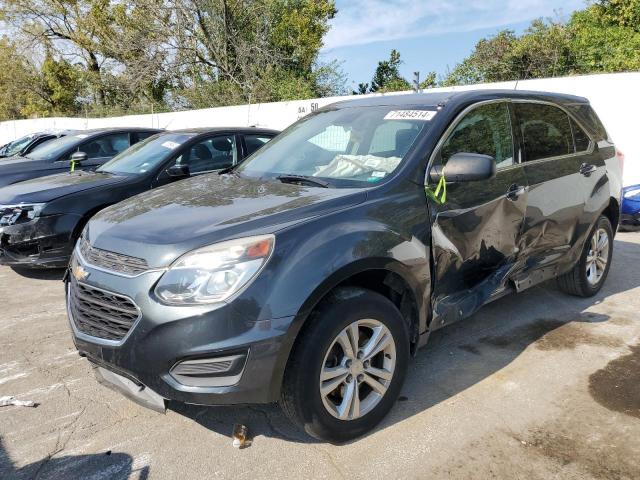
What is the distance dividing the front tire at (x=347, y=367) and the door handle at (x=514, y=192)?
53.2 inches

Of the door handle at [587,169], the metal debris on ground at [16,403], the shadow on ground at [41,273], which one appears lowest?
the shadow on ground at [41,273]

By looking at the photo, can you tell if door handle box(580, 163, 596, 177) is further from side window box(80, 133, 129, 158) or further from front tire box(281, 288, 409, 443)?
side window box(80, 133, 129, 158)

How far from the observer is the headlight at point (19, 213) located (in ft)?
17.7

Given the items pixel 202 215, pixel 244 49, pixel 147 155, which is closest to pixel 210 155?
pixel 147 155

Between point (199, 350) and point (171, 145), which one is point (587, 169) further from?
point (171, 145)

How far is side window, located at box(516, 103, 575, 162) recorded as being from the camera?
3.96m

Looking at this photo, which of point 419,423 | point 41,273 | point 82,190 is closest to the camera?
point 419,423

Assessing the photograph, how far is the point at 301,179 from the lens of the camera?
328 centimetres

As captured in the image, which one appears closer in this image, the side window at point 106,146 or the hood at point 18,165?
the hood at point 18,165

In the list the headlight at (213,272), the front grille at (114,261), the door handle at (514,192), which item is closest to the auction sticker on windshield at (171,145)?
the front grille at (114,261)

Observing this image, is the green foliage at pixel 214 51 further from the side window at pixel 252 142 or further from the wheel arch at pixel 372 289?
the wheel arch at pixel 372 289

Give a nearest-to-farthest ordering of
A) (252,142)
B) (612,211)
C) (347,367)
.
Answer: (347,367)
(612,211)
(252,142)

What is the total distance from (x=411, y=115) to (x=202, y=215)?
1.53 metres

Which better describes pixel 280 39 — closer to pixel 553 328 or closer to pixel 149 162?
pixel 149 162
